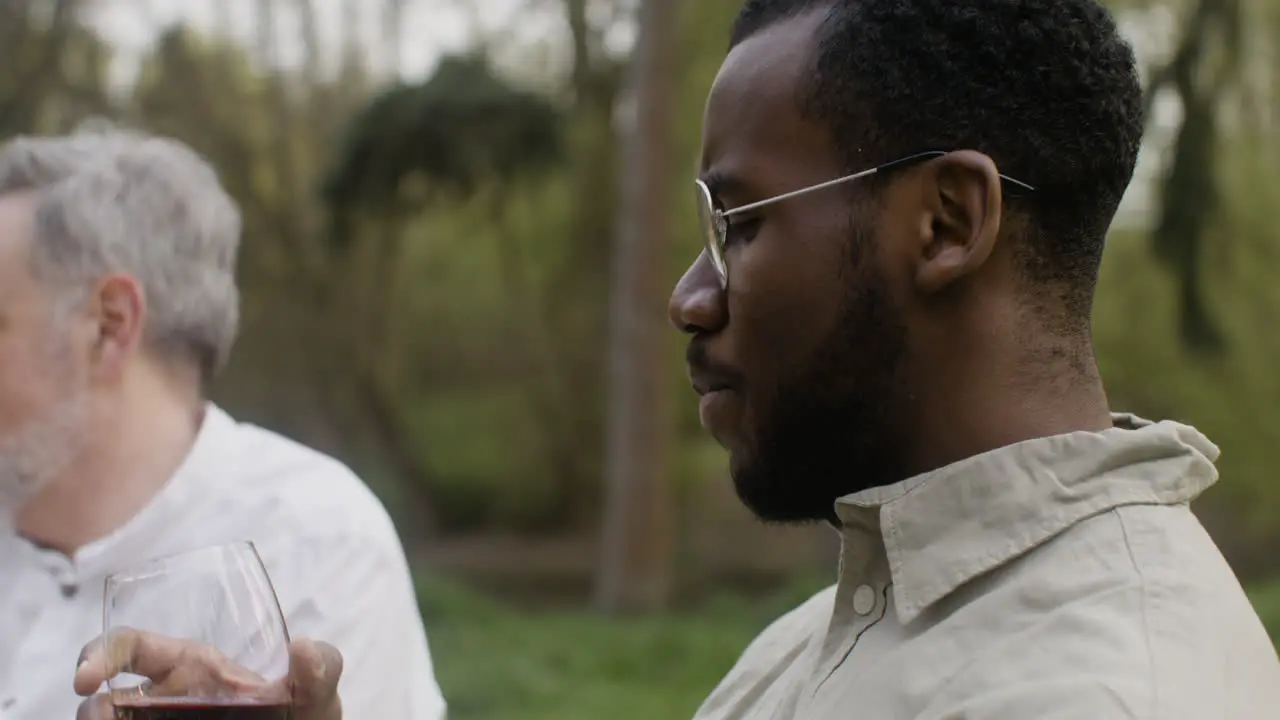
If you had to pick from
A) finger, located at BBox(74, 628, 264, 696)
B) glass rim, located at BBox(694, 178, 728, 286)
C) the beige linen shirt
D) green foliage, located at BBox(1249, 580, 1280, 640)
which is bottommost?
green foliage, located at BBox(1249, 580, 1280, 640)

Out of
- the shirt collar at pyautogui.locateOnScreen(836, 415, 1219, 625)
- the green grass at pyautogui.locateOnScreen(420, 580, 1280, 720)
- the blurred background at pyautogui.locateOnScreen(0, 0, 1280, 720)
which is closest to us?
the shirt collar at pyautogui.locateOnScreen(836, 415, 1219, 625)

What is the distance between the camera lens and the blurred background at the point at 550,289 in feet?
29.6

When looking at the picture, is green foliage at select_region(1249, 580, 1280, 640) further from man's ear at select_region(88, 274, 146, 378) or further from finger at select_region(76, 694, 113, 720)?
finger at select_region(76, 694, 113, 720)

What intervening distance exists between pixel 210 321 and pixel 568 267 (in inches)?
408

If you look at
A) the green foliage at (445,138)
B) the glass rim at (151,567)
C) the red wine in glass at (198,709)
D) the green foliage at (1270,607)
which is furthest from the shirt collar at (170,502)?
the green foliage at (445,138)

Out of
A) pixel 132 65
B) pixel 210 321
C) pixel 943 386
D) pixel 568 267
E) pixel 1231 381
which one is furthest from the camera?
pixel 568 267

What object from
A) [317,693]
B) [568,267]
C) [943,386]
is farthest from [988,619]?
[568,267]

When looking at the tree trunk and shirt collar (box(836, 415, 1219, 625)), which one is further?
the tree trunk

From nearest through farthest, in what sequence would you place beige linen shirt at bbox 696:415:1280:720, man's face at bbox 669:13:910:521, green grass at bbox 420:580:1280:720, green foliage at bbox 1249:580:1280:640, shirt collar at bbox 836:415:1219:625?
beige linen shirt at bbox 696:415:1280:720 < shirt collar at bbox 836:415:1219:625 < man's face at bbox 669:13:910:521 < green foliage at bbox 1249:580:1280:640 < green grass at bbox 420:580:1280:720

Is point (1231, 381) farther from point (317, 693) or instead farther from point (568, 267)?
point (317, 693)

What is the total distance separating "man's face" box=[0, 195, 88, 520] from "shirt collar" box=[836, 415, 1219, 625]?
1.82 metres

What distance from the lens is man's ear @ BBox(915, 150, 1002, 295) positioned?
1439mm

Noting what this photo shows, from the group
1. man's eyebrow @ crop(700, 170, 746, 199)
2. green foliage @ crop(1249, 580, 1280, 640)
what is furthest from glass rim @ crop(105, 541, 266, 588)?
green foliage @ crop(1249, 580, 1280, 640)

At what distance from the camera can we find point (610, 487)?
11.1 meters
